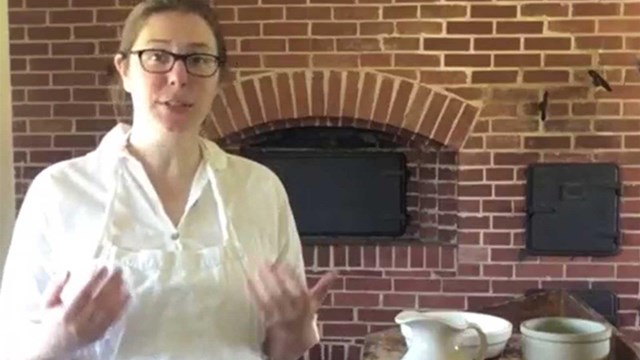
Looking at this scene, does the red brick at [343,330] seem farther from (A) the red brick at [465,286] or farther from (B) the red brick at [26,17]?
(B) the red brick at [26,17]

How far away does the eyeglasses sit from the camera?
1.64 metres

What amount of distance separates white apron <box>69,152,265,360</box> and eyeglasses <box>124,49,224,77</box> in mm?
179

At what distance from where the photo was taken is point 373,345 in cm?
218

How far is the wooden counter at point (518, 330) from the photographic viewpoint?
2104 mm

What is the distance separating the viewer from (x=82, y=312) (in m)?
1.45

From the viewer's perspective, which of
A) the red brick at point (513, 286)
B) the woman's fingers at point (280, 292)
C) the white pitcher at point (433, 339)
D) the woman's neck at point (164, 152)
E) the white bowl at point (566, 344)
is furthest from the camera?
the red brick at point (513, 286)

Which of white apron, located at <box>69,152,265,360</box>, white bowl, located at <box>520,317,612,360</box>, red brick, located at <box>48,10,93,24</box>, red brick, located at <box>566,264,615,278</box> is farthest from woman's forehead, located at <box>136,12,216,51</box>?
red brick, located at <box>566,264,615,278</box>

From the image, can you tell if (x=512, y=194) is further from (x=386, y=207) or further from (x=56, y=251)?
(x=56, y=251)

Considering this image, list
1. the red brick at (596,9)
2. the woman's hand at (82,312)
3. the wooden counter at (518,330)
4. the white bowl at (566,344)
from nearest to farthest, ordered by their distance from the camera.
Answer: the woman's hand at (82,312) → the white bowl at (566,344) → the wooden counter at (518,330) → the red brick at (596,9)

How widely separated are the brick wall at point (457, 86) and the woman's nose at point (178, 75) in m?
1.56

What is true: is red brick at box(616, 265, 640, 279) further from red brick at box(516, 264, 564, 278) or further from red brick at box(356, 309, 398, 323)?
red brick at box(356, 309, 398, 323)

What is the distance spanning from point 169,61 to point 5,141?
1821 millimetres

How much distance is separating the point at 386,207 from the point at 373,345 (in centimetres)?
118

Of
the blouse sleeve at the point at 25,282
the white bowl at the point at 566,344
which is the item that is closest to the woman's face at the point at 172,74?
the blouse sleeve at the point at 25,282
